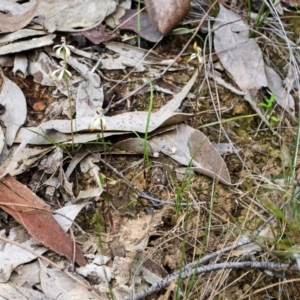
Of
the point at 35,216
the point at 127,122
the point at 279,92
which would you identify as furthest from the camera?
the point at 279,92

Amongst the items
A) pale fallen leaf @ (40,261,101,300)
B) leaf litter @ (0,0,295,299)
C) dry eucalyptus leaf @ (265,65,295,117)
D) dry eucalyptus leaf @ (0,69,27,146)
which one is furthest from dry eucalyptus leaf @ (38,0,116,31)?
pale fallen leaf @ (40,261,101,300)

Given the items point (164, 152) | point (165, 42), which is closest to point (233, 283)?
point (164, 152)

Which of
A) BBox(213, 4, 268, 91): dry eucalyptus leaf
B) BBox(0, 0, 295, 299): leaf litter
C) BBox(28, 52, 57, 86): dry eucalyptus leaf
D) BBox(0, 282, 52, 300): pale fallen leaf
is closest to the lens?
BBox(0, 282, 52, 300): pale fallen leaf

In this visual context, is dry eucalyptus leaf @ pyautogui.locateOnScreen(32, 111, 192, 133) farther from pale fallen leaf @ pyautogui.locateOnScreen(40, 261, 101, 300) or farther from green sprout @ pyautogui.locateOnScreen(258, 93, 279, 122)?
pale fallen leaf @ pyautogui.locateOnScreen(40, 261, 101, 300)

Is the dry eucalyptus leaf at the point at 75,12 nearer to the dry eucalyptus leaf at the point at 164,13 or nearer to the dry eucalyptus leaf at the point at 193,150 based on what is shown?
Answer: the dry eucalyptus leaf at the point at 164,13

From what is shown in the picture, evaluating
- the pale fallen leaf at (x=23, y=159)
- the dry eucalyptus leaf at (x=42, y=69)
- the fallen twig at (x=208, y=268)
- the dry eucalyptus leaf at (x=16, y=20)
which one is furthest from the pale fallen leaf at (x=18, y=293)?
the dry eucalyptus leaf at (x=16, y=20)

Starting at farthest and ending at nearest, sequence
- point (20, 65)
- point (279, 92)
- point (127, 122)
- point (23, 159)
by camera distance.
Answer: point (279, 92), point (20, 65), point (127, 122), point (23, 159)

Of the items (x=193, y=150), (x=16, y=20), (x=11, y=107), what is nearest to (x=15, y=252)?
(x=11, y=107)

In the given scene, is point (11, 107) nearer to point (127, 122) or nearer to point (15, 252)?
point (127, 122)
